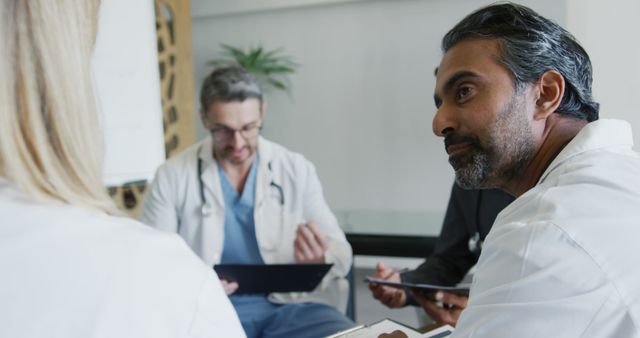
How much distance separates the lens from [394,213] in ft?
12.2

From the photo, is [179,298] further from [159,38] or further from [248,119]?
[159,38]

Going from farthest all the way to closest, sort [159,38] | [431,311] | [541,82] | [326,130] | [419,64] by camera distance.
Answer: [326,130] < [419,64] < [159,38] < [431,311] < [541,82]

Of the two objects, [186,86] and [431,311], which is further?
[186,86]

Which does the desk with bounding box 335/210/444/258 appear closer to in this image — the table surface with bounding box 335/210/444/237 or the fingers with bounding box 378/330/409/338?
the table surface with bounding box 335/210/444/237

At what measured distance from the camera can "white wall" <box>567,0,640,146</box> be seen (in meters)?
1.94

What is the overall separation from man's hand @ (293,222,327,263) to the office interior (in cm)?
152

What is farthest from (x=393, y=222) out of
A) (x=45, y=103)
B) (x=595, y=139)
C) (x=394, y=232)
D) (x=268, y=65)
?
(x=45, y=103)

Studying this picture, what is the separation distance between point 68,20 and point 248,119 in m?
1.31

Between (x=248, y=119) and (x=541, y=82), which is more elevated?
(x=541, y=82)

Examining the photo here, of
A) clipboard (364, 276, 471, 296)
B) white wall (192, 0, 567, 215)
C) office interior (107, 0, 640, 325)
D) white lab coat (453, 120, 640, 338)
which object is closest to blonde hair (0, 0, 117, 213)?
white lab coat (453, 120, 640, 338)

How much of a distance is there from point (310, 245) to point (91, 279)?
124 cm

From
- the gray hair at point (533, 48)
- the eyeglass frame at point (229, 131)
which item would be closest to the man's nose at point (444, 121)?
the gray hair at point (533, 48)

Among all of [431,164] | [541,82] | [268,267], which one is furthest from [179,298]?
[431,164]

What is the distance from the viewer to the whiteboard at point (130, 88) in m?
2.73
